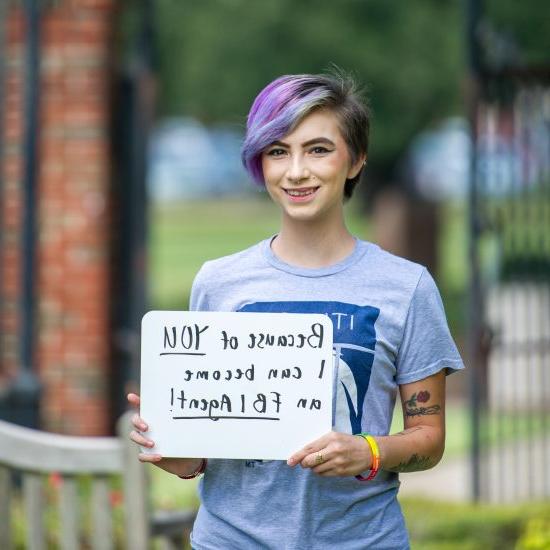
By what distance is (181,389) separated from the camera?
9.41 feet

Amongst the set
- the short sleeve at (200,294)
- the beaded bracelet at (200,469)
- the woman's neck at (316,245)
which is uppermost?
the woman's neck at (316,245)

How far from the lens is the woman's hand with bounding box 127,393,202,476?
9.30ft

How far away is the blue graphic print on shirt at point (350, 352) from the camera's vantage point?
2.80 meters

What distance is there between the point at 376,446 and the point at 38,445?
1581 millimetres

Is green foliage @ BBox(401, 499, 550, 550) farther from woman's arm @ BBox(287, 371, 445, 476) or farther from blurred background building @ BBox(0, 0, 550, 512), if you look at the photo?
woman's arm @ BBox(287, 371, 445, 476)

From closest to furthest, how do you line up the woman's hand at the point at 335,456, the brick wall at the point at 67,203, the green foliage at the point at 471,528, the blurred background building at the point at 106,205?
the woman's hand at the point at 335,456 < the green foliage at the point at 471,528 < the blurred background building at the point at 106,205 < the brick wall at the point at 67,203

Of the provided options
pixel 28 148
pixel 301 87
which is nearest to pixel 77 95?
pixel 28 148

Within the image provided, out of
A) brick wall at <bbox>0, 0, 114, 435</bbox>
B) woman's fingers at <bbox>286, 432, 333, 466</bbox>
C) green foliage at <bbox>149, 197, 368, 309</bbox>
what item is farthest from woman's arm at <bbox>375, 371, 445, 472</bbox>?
green foliage at <bbox>149, 197, 368, 309</bbox>

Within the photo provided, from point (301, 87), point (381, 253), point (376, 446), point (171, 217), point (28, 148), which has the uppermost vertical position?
point (171, 217)

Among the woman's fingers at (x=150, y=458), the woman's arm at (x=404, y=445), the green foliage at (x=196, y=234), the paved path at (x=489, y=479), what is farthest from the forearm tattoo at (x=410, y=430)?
the green foliage at (x=196, y=234)

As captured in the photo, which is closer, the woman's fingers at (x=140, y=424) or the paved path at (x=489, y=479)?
the woman's fingers at (x=140, y=424)

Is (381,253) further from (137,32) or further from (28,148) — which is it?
(137,32)

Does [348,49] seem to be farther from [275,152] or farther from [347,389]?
[347,389]

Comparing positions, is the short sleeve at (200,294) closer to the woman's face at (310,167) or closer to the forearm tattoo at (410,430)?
the woman's face at (310,167)
